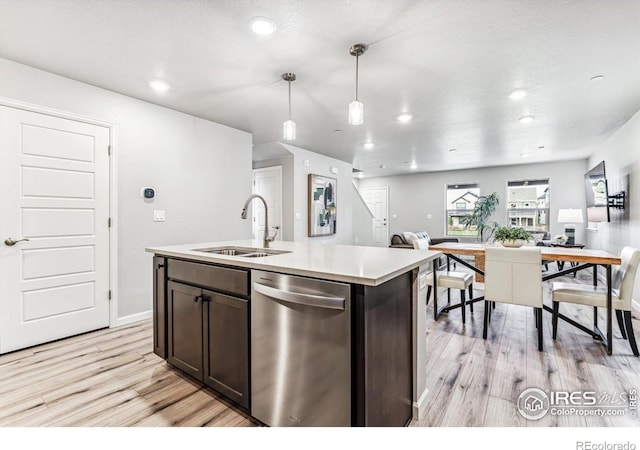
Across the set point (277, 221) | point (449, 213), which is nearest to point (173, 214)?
point (277, 221)

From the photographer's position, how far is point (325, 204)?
6.24 meters

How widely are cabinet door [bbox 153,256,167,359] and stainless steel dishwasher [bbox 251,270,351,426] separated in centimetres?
94

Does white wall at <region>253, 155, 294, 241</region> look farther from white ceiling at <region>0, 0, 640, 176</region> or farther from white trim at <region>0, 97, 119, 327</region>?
white trim at <region>0, 97, 119, 327</region>

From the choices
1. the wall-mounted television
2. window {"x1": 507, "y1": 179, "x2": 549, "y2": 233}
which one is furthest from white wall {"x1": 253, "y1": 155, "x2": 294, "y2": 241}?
window {"x1": 507, "y1": 179, "x2": 549, "y2": 233}

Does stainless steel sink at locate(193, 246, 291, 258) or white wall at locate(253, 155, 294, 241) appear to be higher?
white wall at locate(253, 155, 294, 241)

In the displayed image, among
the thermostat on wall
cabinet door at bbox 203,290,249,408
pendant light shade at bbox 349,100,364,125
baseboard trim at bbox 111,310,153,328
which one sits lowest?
baseboard trim at bbox 111,310,153,328

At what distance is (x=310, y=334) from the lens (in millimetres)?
1424

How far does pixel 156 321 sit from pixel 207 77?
211 centimetres

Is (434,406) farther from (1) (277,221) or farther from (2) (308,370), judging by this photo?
(1) (277,221)

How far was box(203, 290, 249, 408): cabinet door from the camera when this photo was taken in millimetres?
1688

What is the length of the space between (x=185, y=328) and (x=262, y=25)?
6.73 ft

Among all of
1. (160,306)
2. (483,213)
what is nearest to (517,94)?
(160,306)

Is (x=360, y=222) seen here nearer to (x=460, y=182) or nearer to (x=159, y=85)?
(x=460, y=182)
